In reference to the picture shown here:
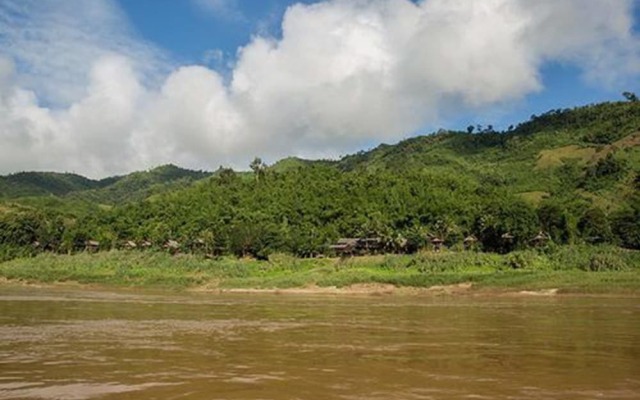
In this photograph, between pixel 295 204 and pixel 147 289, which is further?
pixel 295 204

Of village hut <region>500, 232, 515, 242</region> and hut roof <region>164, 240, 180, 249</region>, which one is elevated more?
hut roof <region>164, 240, 180, 249</region>

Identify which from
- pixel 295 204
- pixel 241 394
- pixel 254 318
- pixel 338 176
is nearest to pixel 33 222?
pixel 295 204

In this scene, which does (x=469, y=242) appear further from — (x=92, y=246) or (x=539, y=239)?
(x=92, y=246)

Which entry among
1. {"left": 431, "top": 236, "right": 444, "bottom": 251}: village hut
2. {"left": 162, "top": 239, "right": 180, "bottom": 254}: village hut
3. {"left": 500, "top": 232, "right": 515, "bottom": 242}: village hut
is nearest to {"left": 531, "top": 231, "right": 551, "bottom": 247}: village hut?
{"left": 500, "top": 232, "right": 515, "bottom": 242}: village hut

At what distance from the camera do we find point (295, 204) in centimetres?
11244

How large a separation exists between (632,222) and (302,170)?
2926 inches

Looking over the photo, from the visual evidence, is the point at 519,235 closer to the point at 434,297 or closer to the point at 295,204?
the point at 434,297

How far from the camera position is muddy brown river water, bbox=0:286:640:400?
42.1 ft

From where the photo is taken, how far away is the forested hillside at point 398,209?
85.9 meters

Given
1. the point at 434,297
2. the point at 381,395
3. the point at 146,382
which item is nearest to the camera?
the point at 381,395

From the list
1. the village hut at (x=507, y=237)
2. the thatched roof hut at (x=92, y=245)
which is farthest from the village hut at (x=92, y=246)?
the village hut at (x=507, y=237)

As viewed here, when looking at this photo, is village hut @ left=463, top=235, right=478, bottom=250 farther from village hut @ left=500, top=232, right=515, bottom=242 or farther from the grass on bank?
the grass on bank

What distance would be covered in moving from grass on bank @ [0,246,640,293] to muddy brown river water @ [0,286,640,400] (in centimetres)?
2156

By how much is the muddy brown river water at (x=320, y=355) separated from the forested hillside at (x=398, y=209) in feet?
176
